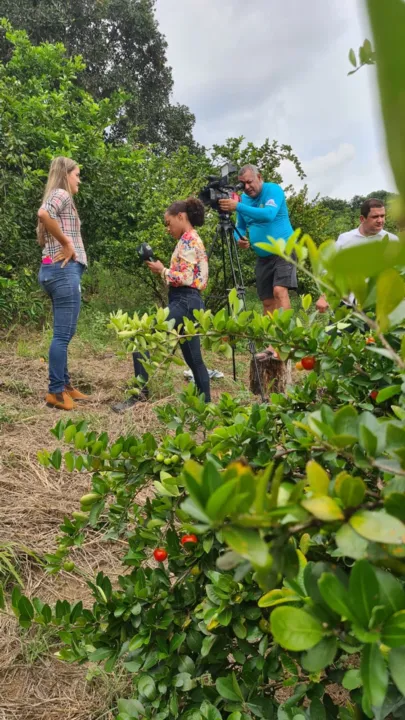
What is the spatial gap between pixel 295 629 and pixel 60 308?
2363 millimetres

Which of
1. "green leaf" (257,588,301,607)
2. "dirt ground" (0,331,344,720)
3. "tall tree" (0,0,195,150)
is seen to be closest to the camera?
"green leaf" (257,588,301,607)

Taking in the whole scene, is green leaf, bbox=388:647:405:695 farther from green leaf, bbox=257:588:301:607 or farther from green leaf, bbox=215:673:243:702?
green leaf, bbox=215:673:243:702

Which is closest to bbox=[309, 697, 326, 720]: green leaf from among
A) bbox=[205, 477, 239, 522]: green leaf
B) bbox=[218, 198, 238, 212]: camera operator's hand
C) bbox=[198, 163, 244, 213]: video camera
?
bbox=[205, 477, 239, 522]: green leaf

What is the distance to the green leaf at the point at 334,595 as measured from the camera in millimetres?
250

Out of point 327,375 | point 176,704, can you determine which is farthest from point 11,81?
point 176,704

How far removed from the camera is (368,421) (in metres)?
0.34

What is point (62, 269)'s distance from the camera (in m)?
2.43

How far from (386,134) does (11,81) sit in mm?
4616

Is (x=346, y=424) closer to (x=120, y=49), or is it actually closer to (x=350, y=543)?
(x=350, y=543)

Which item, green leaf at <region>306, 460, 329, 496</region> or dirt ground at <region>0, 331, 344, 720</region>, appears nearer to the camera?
green leaf at <region>306, 460, 329, 496</region>

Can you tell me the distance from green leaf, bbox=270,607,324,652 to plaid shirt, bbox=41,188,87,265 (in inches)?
92.9

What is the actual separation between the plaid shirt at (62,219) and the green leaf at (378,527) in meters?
2.37

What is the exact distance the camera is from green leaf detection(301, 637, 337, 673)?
29cm

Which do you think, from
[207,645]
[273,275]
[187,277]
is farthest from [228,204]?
[207,645]
